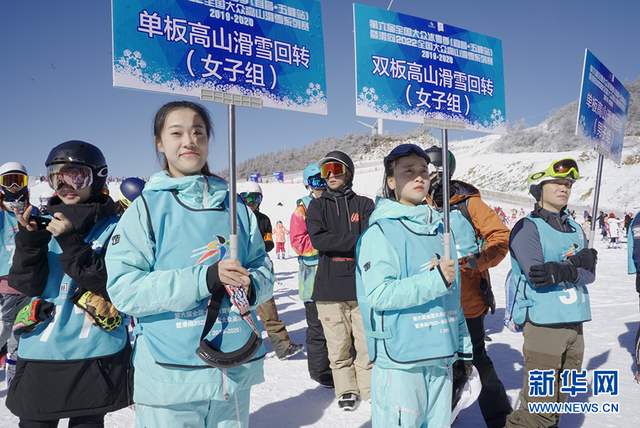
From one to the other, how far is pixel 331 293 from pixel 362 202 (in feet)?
3.53

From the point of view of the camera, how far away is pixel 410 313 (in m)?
2.33

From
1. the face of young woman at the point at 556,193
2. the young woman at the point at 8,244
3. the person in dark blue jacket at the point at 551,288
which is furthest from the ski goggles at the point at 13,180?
the face of young woman at the point at 556,193

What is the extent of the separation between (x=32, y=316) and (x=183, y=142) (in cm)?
128

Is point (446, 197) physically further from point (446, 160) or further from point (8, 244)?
point (8, 244)

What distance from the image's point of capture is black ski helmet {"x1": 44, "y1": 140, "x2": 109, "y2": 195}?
2.38m

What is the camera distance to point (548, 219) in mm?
3303

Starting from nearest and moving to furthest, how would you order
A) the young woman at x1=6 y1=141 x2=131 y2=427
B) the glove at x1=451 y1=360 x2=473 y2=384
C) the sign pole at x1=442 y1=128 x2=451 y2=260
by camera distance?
the young woman at x1=6 y1=141 x2=131 y2=427 < the sign pole at x1=442 y1=128 x2=451 y2=260 < the glove at x1=451 y1=360 x2=473 y2=384

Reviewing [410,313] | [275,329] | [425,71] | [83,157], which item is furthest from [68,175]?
[275,329]

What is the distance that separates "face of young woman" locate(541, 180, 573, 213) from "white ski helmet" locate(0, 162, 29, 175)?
5414 millimetres

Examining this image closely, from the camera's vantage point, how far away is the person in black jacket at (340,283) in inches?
165

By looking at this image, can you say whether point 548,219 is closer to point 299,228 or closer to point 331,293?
point 331,293

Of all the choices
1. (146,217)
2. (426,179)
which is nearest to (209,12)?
(146,217)

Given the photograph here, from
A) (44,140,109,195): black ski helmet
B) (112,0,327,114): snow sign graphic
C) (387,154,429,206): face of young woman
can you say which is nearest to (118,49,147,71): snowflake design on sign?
(112,0,327,114): snow sign graphic

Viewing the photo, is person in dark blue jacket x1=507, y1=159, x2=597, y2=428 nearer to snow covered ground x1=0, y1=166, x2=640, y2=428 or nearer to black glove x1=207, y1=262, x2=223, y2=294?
snow covered ground x1=0, y1=166, x2=640, y2=428
